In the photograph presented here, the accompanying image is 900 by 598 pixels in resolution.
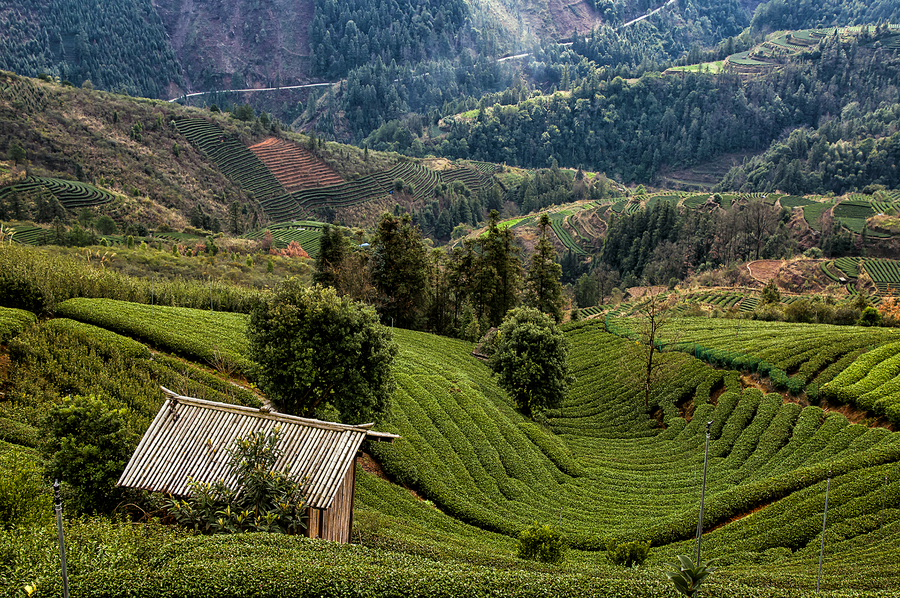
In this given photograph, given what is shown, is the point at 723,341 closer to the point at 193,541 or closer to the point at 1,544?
the point at 193,541

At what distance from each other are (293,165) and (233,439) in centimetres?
15150

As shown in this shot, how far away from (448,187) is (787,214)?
3505 inches

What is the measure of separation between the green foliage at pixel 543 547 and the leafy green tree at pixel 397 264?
45.1 meters

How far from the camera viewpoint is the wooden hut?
16.9 metres

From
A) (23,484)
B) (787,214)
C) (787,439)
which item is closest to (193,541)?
(23,484)

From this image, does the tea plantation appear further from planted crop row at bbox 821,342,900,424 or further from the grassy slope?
the grassy slope

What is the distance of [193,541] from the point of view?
14.4 metres

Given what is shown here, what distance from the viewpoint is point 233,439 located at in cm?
1794

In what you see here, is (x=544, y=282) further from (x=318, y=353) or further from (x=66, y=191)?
(x=66, y=191)

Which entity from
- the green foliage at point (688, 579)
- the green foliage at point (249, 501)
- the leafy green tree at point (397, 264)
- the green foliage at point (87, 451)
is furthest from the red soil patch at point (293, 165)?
the green foliage at point (688, 579)

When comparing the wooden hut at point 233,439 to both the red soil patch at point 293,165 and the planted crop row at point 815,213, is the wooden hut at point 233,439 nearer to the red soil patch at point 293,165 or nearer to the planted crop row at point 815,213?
the planted crop row at point 815,213

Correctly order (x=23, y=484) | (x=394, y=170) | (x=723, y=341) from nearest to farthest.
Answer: (x=23, y=484)
(x=723, y=341)
(x=394, y=170)

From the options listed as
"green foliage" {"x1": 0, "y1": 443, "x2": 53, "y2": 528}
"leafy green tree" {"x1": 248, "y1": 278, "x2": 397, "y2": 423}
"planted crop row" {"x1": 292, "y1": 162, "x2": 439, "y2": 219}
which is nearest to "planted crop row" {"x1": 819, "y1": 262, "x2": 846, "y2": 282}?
"leafy green tree" {"x1": 248, "y1": 278, "x2": 397, "y2": 423}

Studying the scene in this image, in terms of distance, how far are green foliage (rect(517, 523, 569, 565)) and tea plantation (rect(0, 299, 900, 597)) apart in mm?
676
